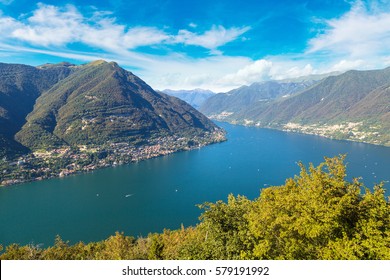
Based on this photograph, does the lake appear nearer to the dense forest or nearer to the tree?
the dense forest

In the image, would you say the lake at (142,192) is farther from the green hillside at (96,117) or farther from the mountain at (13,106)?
the mountain at (13,106)

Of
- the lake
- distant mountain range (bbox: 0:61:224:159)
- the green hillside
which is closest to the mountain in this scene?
distant mountain range (bbox: 0:61:224:159)

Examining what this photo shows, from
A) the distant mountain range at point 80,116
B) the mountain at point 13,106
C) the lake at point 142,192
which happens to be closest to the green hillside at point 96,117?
the distant mountain range at point 80,116

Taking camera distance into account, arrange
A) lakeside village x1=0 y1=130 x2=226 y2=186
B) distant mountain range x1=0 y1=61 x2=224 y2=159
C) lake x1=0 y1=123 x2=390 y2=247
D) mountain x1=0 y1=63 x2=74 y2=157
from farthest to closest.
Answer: distant mountain range x1=0 y1=61 x2=224 y2=159
mountain x1=0 y1=63 x2=74 y2=157
lakeside village x1=0 y1=130 x2=226 y2=186
lake x1=0 y1=123 x2=390 y2=247

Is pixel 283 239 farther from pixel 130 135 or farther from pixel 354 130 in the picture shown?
pixel 354 130

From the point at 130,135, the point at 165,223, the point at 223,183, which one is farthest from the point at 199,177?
the point at 130,135

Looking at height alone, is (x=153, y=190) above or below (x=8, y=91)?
below

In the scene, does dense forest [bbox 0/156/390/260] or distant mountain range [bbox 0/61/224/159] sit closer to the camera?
dense forest [bbox 0/156/390/260]
